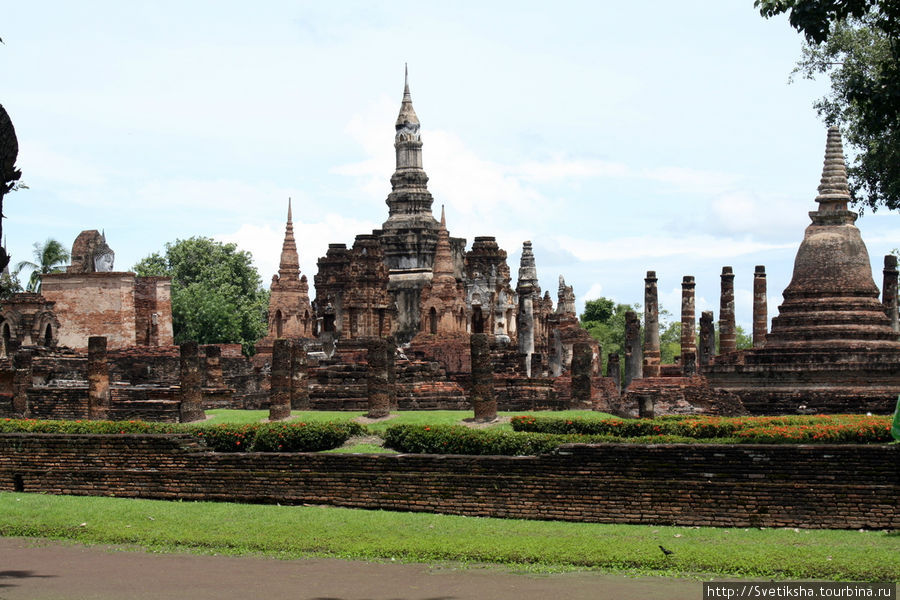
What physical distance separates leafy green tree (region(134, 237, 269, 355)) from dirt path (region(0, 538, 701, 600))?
3909 centimetres

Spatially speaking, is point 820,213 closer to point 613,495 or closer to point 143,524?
point 613,495

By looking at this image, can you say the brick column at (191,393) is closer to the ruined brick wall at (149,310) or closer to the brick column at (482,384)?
the brick column at (482,384)

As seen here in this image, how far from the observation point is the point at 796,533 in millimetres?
13477

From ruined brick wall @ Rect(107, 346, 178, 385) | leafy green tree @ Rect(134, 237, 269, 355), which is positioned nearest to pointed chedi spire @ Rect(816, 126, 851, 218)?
ruined brick wall @ Rect(107, 346, 178, 385)

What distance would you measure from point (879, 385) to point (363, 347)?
15831 millimetres

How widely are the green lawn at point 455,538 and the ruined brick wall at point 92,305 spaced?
2273cm

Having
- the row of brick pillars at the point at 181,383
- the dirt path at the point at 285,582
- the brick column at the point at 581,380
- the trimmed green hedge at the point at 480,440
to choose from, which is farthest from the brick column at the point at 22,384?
the dirt path at the point at 285,582

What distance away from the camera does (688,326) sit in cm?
Answer: 3569

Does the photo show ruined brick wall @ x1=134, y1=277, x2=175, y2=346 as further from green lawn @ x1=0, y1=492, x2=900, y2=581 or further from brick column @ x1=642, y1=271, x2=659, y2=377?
green lawn @ x1=0, y1=492, x2=900, y2=581

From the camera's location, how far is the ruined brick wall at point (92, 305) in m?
38.3

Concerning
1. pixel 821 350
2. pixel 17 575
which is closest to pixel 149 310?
pixel 821 350

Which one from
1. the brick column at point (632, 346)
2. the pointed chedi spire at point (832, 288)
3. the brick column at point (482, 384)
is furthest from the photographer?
the brick column at point (632, 346)

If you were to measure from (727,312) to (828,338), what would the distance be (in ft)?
33.3

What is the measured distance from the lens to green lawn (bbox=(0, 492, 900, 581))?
11.8m
